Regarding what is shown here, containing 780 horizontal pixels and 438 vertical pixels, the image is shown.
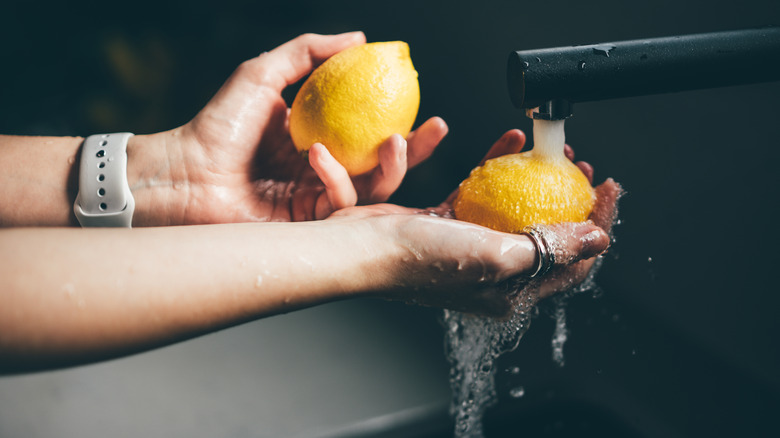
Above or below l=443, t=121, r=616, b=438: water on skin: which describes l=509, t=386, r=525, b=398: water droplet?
below

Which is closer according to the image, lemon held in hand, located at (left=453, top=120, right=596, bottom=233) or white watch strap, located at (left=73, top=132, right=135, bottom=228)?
lemon held in hand, located at (left=453, top=120, right=596, bottom=233)

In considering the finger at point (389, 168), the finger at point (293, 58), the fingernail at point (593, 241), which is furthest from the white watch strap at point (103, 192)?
the fingernail at point (593, 241)

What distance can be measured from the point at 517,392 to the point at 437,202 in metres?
0.53

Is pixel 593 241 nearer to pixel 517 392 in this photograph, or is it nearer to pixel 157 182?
pixel 517 392

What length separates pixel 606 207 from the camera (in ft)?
2.43

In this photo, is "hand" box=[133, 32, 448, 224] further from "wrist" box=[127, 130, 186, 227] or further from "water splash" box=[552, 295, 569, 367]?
"water splash" box=[552, 295, 569, 367]

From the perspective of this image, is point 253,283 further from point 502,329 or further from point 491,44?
point 491,44

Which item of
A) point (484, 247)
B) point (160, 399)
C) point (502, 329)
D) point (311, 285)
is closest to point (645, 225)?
point (502, 329)

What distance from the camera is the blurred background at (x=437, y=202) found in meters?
0.85

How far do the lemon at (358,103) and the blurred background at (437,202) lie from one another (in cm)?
40

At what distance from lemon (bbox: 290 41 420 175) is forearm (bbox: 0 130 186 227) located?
0.87ft

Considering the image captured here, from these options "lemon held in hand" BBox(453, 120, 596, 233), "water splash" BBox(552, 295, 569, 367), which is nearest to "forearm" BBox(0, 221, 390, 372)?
"lemon held in hand" BBox(453, 120, 596, 233)

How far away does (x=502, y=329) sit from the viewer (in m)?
0.81

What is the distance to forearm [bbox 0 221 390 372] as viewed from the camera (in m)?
0.51
